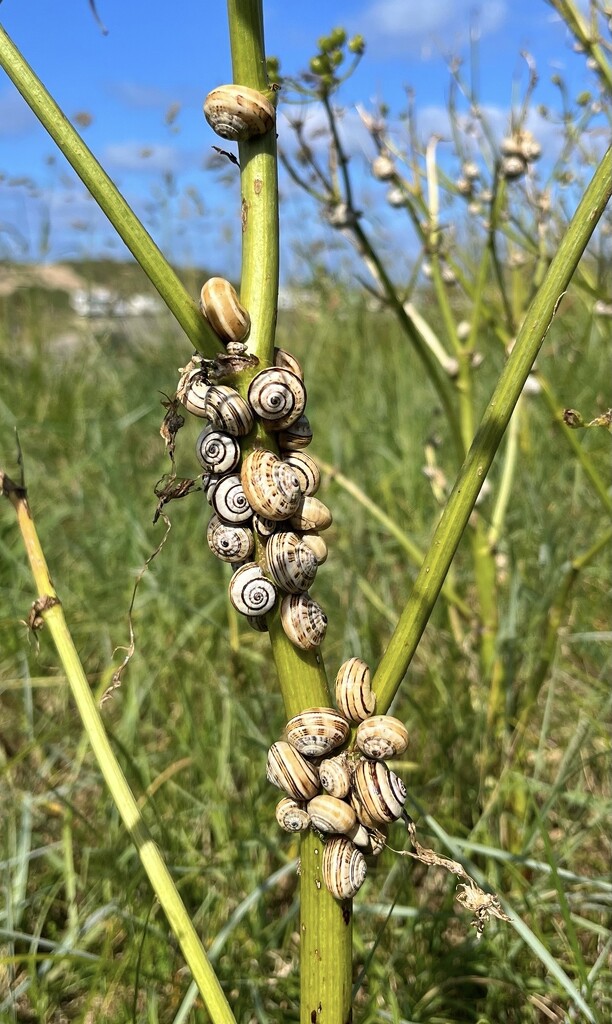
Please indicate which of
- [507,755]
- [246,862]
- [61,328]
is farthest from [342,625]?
[61,328]

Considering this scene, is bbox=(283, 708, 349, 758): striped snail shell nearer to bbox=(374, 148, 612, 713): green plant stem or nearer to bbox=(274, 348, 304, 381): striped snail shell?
bbox=(374, 148, 612, 713): green plant stem

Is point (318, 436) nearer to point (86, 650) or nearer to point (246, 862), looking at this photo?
point (86, 650)

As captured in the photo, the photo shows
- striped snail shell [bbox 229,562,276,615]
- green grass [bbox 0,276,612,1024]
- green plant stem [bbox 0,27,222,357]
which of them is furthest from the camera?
green grass [bbox 0,276,612,1024]

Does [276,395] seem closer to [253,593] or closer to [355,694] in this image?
[253,593]

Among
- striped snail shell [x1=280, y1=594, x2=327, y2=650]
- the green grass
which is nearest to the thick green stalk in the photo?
striped snail shell [x1=280, y1=594, x2=327, y2=650]

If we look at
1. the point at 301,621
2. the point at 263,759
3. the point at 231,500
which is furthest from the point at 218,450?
the point at 263,759
